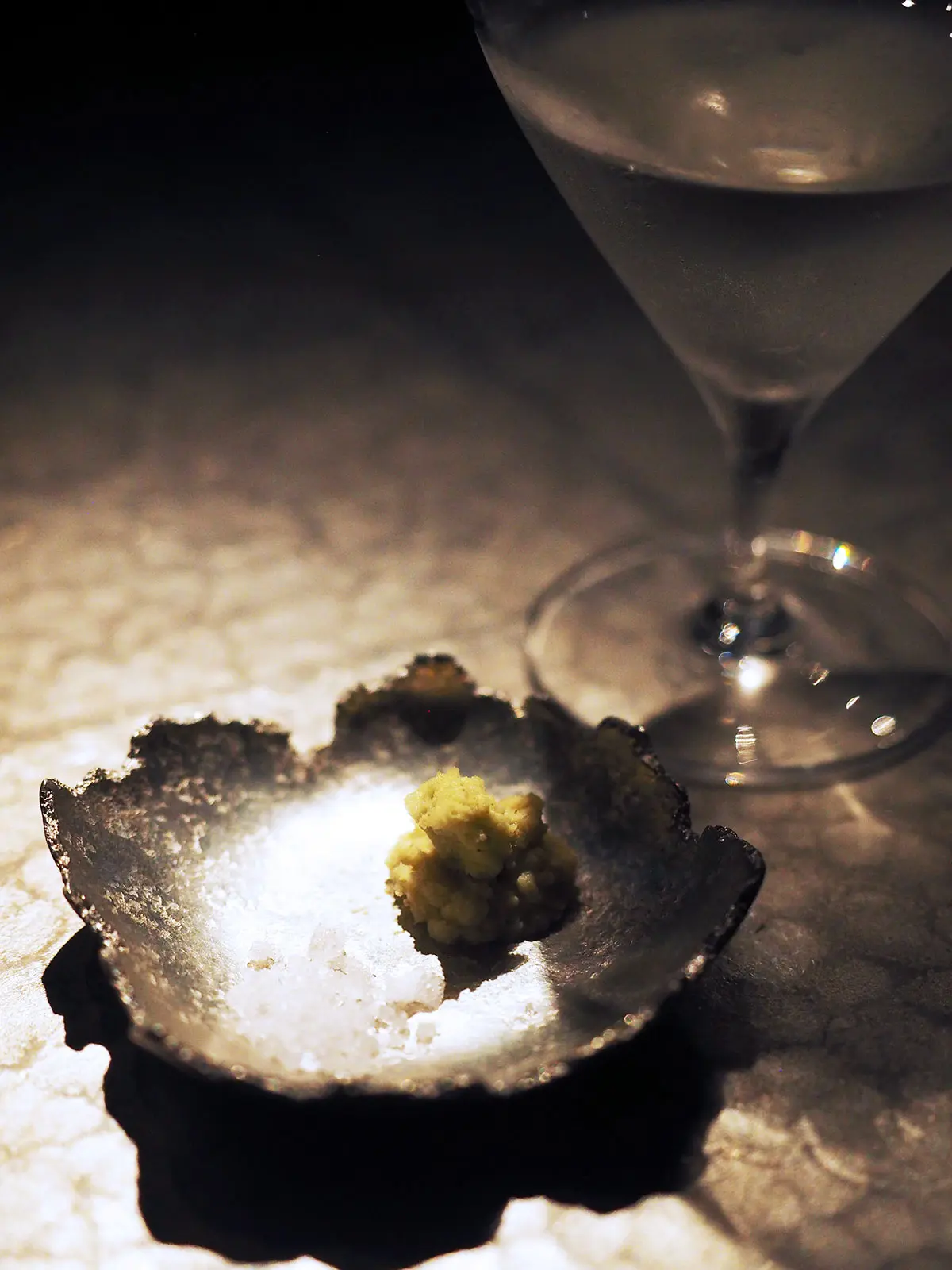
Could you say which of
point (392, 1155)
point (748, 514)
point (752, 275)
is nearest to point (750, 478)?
point (748, 514)

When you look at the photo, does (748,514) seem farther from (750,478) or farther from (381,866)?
(381,866)

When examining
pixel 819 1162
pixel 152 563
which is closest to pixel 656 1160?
pixel 819 1162

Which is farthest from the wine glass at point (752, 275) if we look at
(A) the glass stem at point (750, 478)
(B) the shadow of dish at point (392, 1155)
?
(B) the shadow of dish at point (392, 1155)

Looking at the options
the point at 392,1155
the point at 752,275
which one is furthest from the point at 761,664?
the point at 392,1155

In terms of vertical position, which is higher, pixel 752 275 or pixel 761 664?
pixel 752 275

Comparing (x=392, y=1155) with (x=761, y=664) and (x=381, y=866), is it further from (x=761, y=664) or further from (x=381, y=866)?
(x=761, y=664)

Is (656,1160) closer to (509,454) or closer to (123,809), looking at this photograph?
(123,809)

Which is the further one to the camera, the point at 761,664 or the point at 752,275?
the point at 761,664
